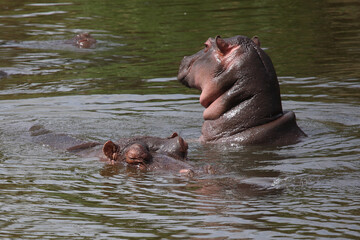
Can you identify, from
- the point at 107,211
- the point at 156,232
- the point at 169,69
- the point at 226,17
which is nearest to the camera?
the point at 156,232

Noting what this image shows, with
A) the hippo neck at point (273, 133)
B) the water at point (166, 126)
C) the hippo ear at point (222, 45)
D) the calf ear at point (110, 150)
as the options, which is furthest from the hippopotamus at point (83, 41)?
the calf ear at point (110, 150)

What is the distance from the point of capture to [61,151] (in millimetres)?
7445

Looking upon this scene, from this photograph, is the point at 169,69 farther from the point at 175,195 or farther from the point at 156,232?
the point at 156,232

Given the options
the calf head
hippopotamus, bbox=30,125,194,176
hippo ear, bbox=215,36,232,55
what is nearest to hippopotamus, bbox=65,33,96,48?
the calf head

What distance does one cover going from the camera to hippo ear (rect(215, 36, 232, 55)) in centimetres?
793

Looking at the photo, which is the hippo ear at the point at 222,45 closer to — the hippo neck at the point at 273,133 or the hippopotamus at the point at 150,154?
the hippo neck at the point at 273,133

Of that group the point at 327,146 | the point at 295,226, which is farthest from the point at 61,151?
the point at 295,226

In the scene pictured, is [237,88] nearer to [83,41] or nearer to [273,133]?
[273,133]

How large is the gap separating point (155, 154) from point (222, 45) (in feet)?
6.33

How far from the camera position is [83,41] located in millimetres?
15008

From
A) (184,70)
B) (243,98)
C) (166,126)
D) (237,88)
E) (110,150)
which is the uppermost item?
(184,70)

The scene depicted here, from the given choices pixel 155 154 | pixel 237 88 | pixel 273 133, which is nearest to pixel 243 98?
pixel 237 88

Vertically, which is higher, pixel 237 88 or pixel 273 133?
pixel 237 88

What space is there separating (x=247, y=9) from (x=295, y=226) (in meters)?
14.6
